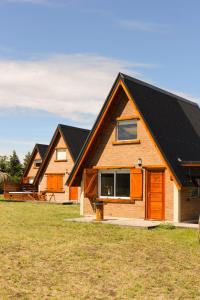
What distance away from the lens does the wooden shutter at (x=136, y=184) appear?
59.6 ft

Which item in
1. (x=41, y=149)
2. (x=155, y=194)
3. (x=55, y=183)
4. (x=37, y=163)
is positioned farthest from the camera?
(x=37, y=163)

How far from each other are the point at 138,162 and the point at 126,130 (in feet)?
5.55

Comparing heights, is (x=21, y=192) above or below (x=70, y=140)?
below

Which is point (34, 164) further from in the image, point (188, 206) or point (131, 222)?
point (131, 222)

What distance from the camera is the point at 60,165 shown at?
3441 centimetres

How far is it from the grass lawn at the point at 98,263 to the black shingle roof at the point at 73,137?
19161 mm

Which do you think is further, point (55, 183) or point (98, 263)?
point (55, 183)

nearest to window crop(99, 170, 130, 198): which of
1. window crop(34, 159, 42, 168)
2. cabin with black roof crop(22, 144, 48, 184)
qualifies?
cabin with black roof crop(22, 144, 48, 184)

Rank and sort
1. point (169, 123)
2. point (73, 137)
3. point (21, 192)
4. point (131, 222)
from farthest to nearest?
point (73, 137) → point (21, 192) → point (169, 123) → point (131, 222)

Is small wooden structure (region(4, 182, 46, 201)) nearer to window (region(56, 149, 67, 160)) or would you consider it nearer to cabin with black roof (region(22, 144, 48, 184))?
window (region(56, 149, 67, 160))

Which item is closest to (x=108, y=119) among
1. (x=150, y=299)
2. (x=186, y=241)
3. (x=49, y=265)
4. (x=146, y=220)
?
(x=146, y=220)

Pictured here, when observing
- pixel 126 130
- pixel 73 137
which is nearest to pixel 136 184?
pixel 126 130

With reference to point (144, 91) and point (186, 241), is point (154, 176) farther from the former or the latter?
point (186, 241)

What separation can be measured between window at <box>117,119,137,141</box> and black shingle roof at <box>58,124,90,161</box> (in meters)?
14.2
